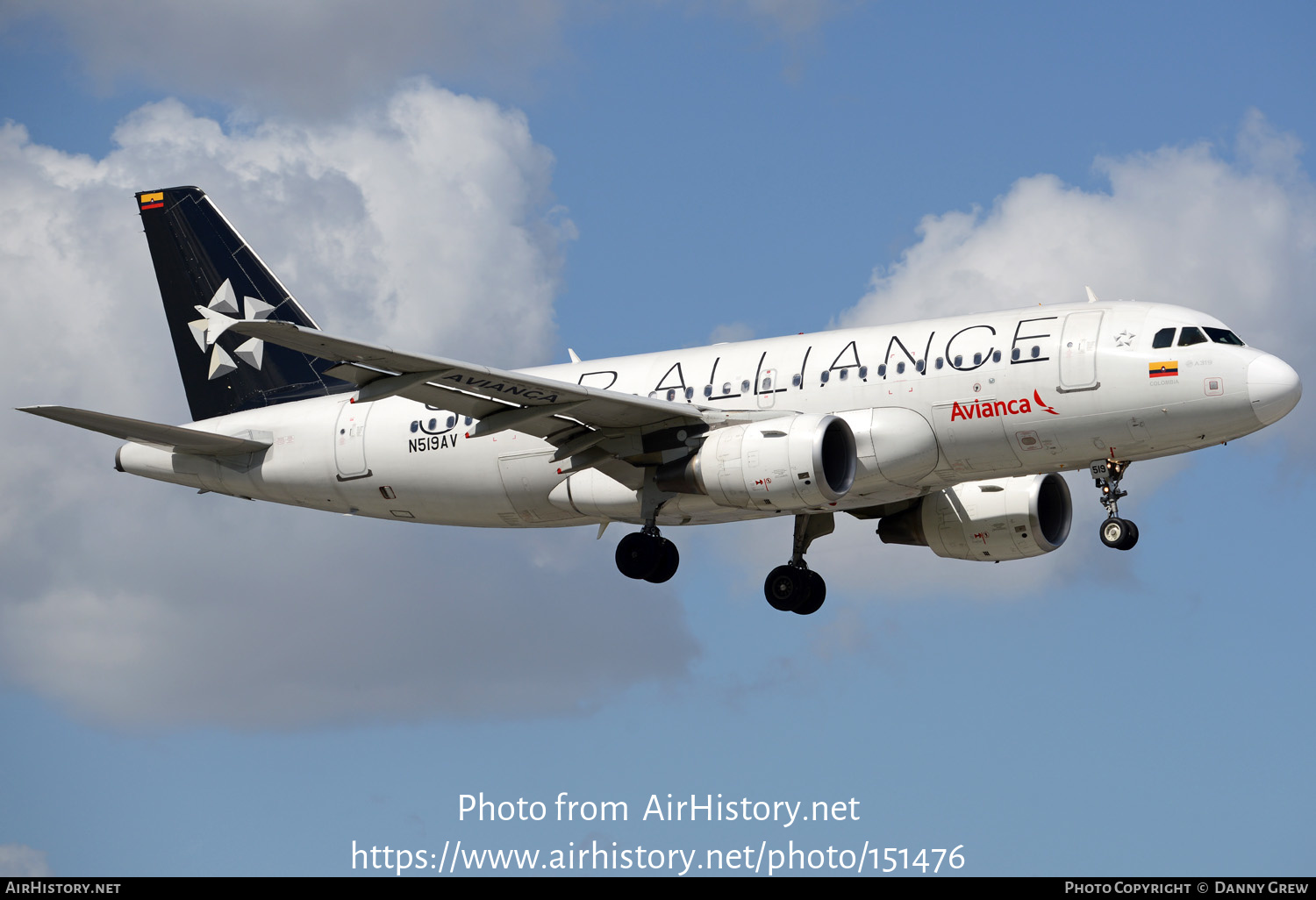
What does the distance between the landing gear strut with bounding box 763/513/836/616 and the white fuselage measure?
3965 mm

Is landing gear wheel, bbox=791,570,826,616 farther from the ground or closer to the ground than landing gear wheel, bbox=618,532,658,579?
farther from the ground

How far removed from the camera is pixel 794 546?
44250 millimetres

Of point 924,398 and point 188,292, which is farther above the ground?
point 188,292

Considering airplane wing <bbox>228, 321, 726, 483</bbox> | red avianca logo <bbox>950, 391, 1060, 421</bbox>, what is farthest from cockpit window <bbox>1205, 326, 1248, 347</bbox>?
airplane wing <bbox>228, 321, 726, 483</bbox>

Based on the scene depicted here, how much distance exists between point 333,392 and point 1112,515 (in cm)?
2057

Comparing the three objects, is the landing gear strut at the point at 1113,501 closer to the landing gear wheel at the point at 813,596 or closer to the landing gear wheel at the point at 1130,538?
the landing gear wheel at the point at 1130,538

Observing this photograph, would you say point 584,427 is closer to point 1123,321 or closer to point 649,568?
point 649,568

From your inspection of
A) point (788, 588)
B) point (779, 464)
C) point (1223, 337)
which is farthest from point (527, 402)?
point (1223, 337)

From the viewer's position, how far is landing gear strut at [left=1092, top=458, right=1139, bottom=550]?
3688 centimetres

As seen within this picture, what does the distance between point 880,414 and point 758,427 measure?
106 inches

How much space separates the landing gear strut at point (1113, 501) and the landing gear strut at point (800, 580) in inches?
334

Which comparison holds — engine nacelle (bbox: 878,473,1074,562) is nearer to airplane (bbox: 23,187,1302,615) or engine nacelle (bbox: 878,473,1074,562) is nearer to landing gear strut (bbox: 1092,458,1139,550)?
airplane (bbox: 23,187,1302,615)

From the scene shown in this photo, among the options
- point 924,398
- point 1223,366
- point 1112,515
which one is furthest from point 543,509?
point 1223,366

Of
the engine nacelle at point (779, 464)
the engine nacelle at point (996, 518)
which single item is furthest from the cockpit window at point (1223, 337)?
the engine nacelle at point (996, 518)
